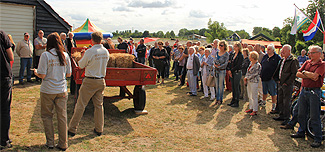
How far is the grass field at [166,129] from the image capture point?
15.3 feet

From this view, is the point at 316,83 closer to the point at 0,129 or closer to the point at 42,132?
the point at 42,132

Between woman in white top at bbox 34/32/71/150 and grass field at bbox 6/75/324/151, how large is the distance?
360 mm

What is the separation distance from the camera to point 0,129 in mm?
4199

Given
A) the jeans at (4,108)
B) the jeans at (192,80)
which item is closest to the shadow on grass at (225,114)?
the jeans at (192,80)

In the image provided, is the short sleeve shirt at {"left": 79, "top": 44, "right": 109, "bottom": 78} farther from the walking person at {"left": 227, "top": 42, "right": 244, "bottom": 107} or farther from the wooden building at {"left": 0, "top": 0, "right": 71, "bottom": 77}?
the wooden building at {"left": 0, "top": 0, "right": 71, "bottom": 77}

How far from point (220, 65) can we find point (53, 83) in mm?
5189

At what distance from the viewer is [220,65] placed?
7777mm

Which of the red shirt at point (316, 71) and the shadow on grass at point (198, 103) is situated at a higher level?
the red shirt at point (316, 71)

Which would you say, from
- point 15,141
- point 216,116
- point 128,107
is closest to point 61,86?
point 15,141

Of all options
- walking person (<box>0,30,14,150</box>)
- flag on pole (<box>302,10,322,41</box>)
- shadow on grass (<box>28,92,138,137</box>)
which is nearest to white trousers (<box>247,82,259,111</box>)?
shadow on grass (<box>28,92,138,137</box>)

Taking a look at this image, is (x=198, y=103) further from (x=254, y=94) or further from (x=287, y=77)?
(x=287, y=77)

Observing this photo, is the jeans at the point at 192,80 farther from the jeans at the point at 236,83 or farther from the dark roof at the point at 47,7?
the dark roof at the point at 47,7

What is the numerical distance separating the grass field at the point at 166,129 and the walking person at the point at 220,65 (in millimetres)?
565

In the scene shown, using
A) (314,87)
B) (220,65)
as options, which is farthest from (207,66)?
(314,87)
